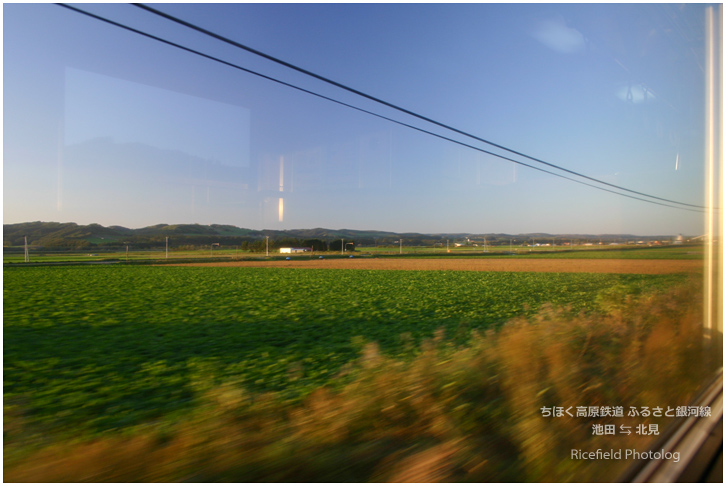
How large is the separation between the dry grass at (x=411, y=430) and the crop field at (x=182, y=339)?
714 mm

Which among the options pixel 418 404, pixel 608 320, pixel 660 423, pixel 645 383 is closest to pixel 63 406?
pixel 418 404

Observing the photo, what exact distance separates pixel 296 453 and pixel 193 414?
1429 millimetres

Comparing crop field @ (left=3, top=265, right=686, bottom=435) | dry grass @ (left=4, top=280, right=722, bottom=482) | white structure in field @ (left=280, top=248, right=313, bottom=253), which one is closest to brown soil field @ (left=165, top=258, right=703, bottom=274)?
crop field @ (left=3, top=265, right=686, bottom=435)

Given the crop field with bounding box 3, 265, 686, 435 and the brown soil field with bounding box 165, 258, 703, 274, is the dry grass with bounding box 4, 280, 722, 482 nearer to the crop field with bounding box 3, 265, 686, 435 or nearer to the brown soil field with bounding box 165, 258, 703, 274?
the crop field with bounding box 3, 265, 686, 435

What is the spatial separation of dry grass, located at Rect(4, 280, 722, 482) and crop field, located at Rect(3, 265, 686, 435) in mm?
714

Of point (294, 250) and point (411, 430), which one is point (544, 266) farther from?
point (294, 250)

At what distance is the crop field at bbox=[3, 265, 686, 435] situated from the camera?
3844 millimetres

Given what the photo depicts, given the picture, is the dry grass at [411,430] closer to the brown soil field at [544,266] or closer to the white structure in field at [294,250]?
the brown soil field at [544,266]

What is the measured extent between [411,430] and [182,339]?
18.0ft

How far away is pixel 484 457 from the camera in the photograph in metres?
2.47

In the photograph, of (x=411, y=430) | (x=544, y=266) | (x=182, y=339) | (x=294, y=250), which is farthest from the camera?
(x=294, y=250)

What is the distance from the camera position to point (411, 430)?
278cm

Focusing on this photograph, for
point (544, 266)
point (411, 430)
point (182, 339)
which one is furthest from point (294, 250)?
point (411, 430)

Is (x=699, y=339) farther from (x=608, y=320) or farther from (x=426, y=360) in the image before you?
(x=426, y=360)
